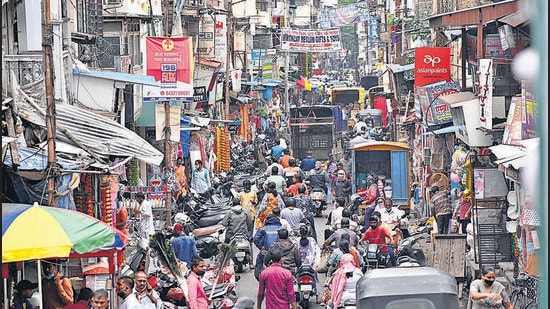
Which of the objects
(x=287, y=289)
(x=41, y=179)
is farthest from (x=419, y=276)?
(x=41, y=179)

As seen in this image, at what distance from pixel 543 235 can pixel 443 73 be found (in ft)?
84.0

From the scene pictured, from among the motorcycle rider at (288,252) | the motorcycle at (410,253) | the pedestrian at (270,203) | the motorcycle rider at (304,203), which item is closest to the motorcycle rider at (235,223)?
the pedestrian at (270,203)

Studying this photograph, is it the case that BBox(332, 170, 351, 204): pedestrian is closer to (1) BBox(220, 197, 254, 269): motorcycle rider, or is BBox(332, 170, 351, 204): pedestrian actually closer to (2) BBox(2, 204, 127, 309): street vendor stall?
(1) BBox(220, 197, 254, 269): motorcycle rider

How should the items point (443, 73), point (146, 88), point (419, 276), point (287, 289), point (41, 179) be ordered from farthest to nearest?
point (443, 73) < point (146, 88) < point (287, 289) < point (41, 179) < point (419, 276)

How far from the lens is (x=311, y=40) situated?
164 feet

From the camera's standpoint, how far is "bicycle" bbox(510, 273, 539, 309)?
1383 cm

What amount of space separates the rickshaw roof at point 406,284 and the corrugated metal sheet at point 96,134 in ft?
15.2

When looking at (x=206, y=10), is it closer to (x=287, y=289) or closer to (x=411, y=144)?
(x=411, y=144)

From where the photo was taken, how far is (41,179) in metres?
13.0

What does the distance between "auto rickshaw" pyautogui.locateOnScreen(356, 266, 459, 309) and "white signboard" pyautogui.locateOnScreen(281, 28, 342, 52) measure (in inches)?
1534

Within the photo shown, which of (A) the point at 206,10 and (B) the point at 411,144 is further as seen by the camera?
(A) the point at 206,10

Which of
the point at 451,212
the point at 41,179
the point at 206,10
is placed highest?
the point at 206,10

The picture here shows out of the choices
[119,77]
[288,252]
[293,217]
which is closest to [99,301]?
[288,252]

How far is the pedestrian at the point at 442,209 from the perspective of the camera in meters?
22.3
